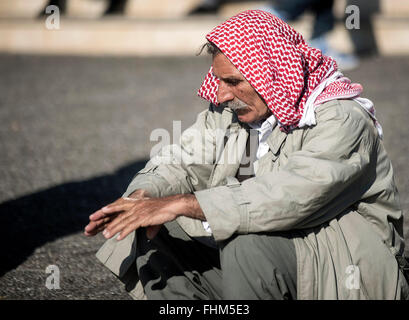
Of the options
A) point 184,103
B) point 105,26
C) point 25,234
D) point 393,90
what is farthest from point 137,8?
point 25,234

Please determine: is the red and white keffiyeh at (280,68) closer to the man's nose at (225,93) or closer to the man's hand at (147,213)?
the man's nose at (225,93)

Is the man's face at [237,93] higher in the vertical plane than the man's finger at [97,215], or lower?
higher

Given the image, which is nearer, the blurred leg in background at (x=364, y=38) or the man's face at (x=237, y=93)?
the man's face at (x=237, y=93)

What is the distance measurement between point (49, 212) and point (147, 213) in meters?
2.53

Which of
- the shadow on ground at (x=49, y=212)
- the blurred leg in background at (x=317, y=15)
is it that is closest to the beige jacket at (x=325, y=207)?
the shadow on ground at (x=49, y=212)

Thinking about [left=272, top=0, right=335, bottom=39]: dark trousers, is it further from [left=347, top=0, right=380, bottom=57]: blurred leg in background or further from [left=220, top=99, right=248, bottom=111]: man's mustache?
[left=220, top=99, right=248, bottom=111]: man's mustache

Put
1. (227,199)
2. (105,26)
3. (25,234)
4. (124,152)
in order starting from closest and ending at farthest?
(227,199)
(25,234)
(124,152)
(105,26)

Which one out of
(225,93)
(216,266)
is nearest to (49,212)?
(216,266)

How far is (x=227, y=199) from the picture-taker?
2.80 metres

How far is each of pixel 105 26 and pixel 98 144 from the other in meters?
4.37

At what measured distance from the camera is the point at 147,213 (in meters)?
2.84

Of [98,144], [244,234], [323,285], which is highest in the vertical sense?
[244,234]

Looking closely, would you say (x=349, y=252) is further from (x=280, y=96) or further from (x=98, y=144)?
(x=98, y=144)

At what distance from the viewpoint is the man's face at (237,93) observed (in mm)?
3094
